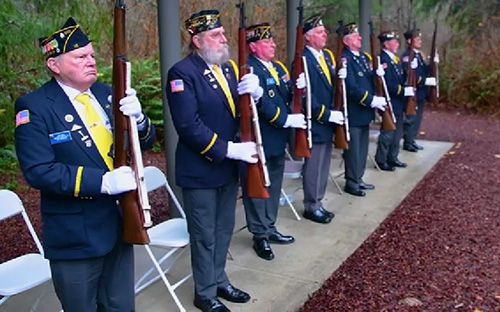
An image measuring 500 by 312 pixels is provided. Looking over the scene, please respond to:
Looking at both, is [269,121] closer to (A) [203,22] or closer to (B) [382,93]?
(A) [203,22]

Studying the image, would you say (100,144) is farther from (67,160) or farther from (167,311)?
(167,311)

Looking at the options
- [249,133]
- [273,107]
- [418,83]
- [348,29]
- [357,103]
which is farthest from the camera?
[418,83]

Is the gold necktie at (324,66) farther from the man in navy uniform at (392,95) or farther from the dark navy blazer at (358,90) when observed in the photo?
the man in navy uniform at (392,95)

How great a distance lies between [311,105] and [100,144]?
3153 millimetres

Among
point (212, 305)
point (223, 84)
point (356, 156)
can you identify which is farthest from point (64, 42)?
point (356, 156)

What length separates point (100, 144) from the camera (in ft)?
9.63

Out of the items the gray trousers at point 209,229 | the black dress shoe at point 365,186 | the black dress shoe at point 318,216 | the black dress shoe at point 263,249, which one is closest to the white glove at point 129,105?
the gray trousers at point 209,229

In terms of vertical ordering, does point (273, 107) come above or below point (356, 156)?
above

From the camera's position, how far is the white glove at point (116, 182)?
111 inches

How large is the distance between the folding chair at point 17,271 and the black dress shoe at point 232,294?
1.19 metres

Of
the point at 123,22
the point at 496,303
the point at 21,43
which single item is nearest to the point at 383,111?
the point at 496,303

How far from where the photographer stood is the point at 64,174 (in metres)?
2.75

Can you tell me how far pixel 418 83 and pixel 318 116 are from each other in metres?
3.79

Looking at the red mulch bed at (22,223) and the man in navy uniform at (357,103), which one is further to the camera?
the man in navy uniform at (357,103)
